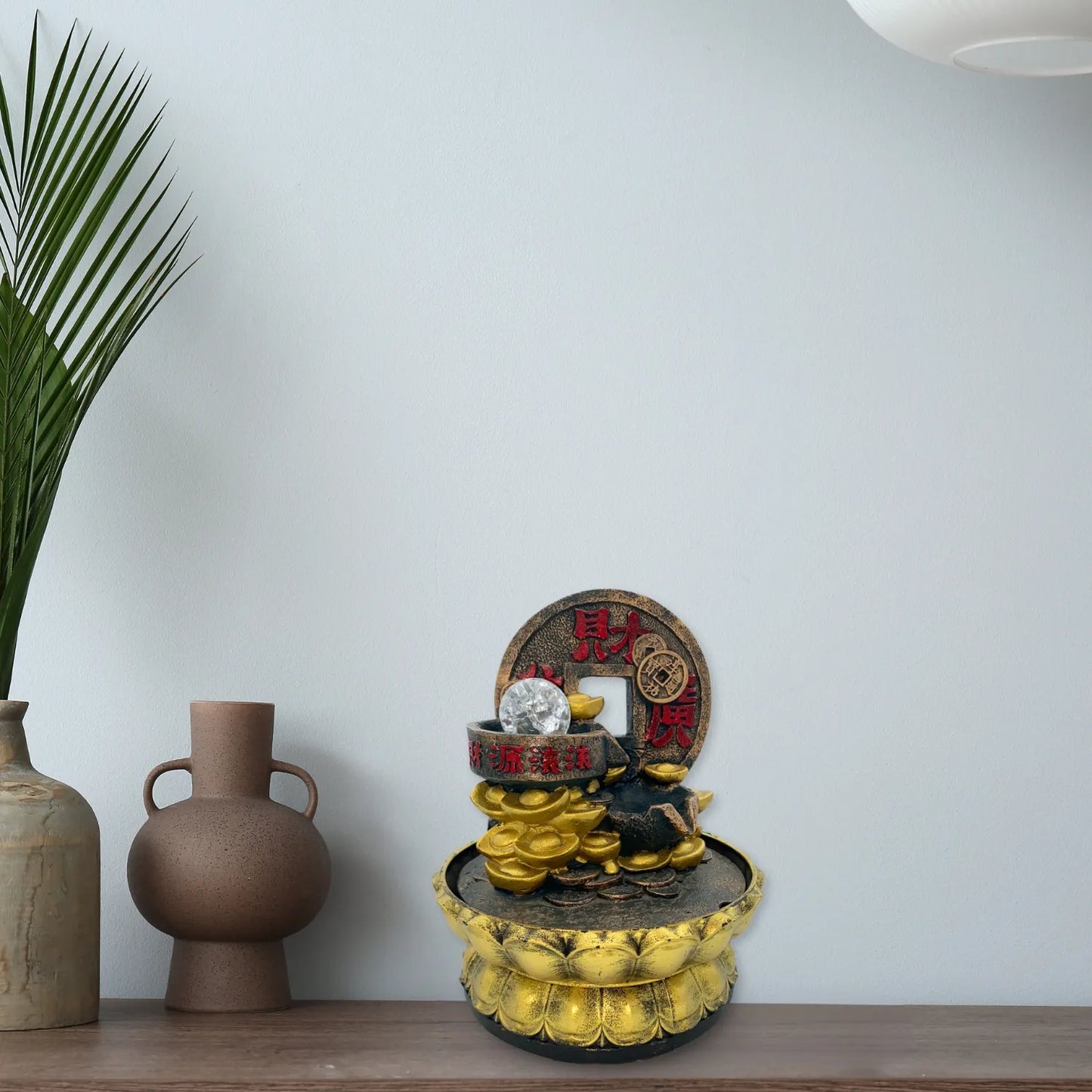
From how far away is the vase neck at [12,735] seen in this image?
104 cm

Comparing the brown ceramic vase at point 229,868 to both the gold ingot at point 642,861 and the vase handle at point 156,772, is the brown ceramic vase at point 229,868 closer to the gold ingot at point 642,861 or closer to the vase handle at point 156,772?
the vase handle at point 156,772

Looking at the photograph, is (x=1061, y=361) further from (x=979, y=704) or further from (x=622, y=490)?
(x=622, y=490)

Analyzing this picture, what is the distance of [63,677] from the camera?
1.21 m

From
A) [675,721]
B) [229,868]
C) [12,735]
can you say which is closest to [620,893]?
[675,721]

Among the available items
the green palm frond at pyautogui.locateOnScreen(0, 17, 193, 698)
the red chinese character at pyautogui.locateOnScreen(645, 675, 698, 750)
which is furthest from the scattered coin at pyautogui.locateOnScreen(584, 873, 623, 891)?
the green palm frond at pyautogui.locateOnScreen(0, 17, 193, 698)

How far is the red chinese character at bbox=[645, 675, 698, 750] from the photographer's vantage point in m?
1.21

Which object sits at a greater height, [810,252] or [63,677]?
[810,252]

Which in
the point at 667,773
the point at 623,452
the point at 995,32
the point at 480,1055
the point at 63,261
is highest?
the point at 995,32

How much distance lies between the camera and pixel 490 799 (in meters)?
1.02

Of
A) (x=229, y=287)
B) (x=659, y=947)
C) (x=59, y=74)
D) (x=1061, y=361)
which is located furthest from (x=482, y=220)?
(x=659, y=947)

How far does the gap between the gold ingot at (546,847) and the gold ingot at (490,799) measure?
0.10 feet

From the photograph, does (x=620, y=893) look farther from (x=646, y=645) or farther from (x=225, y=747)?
(x=225, y=747)

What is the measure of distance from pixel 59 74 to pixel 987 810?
1.22 m

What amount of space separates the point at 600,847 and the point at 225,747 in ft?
1.23
